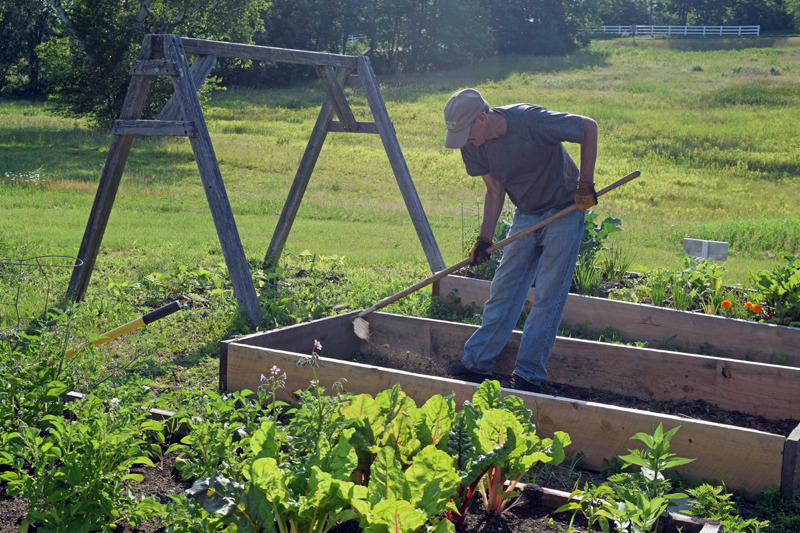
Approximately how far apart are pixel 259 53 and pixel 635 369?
411cm

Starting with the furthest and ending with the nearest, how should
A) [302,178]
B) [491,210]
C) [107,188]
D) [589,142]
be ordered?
[302,178] → [107,188] → [491,210] → [589,142]

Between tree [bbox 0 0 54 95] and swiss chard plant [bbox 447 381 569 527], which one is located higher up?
tree [bbox 0 0 54 95]

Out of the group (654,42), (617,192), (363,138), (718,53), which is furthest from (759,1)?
(617,192)

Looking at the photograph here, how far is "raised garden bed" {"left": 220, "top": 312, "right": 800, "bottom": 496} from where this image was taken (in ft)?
9.85

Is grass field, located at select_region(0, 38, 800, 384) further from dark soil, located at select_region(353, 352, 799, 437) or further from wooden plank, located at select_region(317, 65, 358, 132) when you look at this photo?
wooden plank, located at select_region(317, 65, 358, 132)

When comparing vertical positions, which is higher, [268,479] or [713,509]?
[268,479]

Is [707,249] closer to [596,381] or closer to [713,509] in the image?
[596,381]

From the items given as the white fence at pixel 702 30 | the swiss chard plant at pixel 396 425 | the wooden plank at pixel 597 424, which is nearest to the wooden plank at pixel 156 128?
the wooden plank at pixel 597 424

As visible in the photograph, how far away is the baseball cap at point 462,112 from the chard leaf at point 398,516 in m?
2.55

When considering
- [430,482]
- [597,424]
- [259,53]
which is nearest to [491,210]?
[597,424]

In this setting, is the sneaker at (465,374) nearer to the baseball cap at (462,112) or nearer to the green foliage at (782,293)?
the baseball cap at (462,112)

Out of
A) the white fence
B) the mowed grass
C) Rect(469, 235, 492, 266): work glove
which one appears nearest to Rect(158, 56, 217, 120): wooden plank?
the mowed grass

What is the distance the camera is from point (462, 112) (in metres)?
3.94

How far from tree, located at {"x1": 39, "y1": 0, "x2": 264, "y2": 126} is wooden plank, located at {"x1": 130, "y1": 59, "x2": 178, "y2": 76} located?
709 inches
